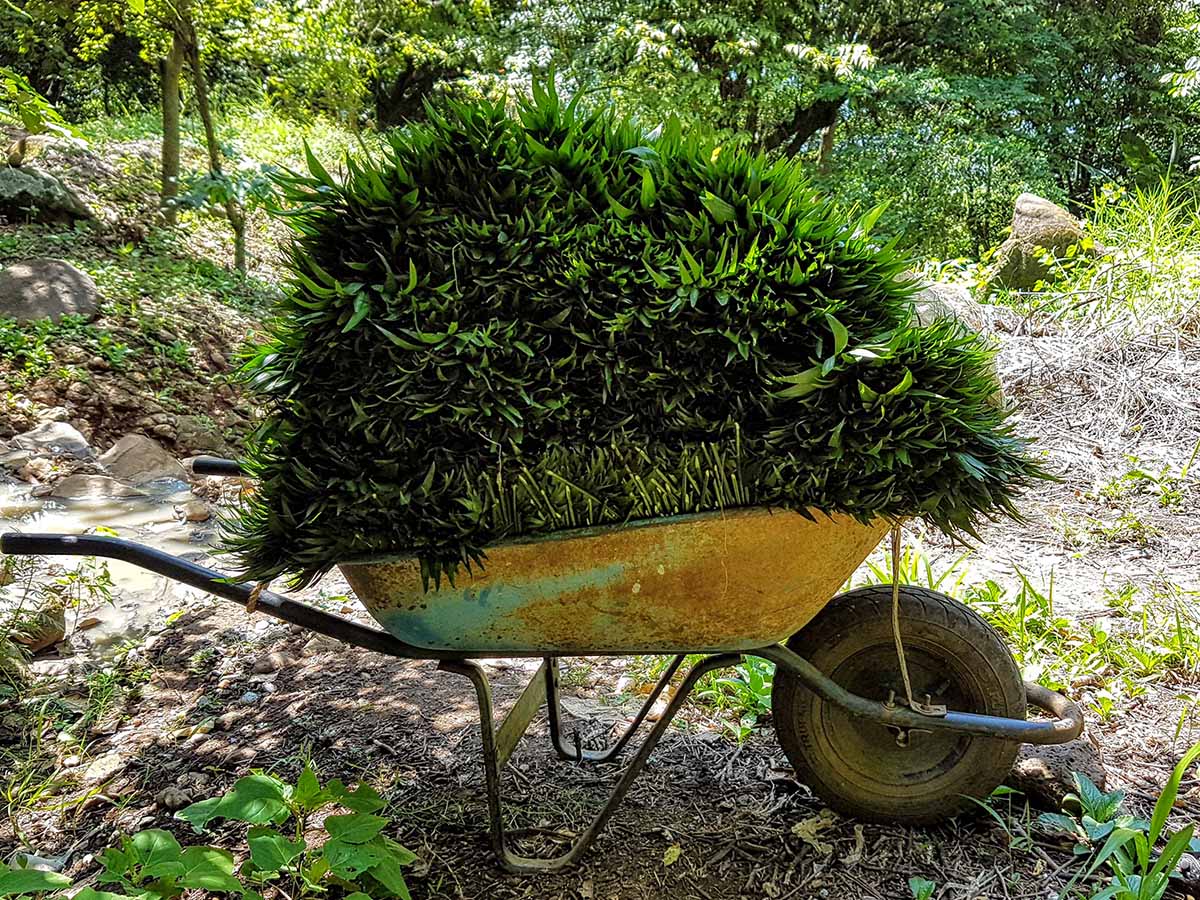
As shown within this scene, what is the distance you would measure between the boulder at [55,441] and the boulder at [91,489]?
0.28 meters

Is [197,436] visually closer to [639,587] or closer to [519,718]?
[519,718]

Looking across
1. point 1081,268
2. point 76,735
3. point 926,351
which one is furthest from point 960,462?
point 1081,268

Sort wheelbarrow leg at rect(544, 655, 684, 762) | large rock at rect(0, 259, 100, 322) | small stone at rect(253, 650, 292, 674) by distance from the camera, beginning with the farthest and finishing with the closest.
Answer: large rock at rect(0, 259, 100, 322) → small stone at rect(253, 650, 292, 674) → wheelbarrow leg at rect(544, 655, 684, 762)

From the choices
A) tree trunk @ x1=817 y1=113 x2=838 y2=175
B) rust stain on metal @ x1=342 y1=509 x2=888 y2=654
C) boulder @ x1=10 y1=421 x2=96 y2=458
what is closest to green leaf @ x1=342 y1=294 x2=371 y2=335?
rust stain on metal @ x1=342 y1=509 x2=888 y2=654

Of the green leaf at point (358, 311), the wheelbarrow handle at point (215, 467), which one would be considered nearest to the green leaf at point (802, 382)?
the green leaf at point (358, 311)

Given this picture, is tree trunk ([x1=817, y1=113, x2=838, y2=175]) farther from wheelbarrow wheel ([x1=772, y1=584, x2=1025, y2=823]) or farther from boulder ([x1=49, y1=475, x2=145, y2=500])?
wheelbarrow wheel ([x1=772, y1=584, x2=1025, y2=823])

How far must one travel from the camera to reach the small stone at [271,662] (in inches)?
96.9

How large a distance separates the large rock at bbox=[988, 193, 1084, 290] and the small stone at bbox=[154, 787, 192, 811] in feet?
19.6

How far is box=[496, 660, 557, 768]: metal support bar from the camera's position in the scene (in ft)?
5.34

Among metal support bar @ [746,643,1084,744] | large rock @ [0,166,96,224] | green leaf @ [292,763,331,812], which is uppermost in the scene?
metal support bar @ [746,643,1084,744]

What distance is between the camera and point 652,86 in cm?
1022

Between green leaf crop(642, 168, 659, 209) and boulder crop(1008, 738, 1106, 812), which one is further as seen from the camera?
boulder crop(1008, 738, 1106, 812)

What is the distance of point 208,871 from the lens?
3.92 feet

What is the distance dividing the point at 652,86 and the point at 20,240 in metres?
7.35
